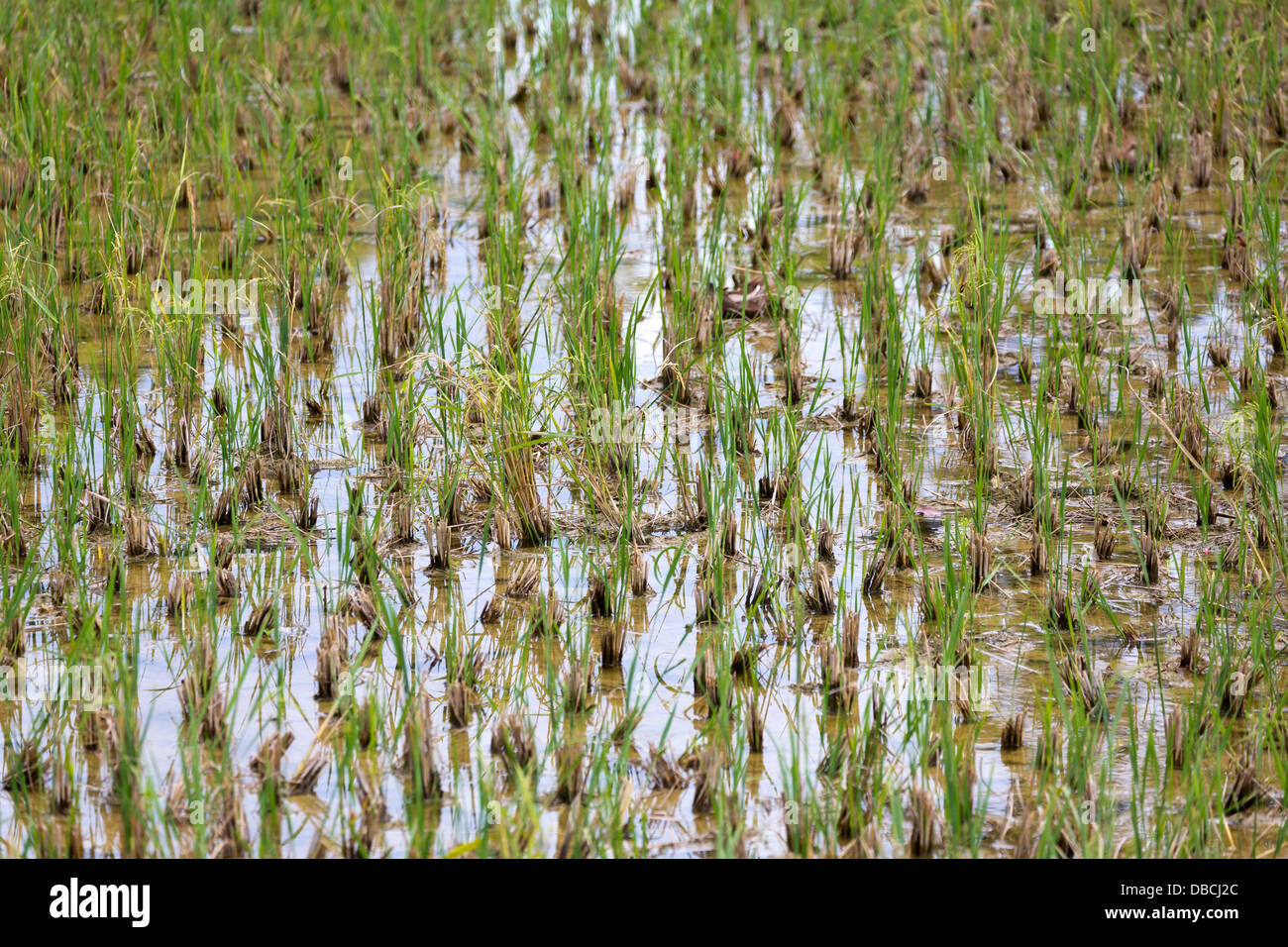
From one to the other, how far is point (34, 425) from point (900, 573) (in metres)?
2.37

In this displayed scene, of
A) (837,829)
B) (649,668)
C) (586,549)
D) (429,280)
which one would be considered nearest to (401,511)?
(586,549)

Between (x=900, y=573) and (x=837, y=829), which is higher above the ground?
(x=900, y=573)

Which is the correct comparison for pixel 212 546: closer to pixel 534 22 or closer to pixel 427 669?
pixel 427 669

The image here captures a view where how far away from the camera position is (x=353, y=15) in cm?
795

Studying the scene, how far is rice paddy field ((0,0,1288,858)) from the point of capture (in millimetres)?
3119

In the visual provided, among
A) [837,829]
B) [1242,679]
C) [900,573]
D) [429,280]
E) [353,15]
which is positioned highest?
[353,15]

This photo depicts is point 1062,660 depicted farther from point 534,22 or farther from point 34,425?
point 534,22

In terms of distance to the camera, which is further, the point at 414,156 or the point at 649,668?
the point at 414,156

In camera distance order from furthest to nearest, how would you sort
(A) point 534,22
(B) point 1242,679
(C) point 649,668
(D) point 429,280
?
(A) point 534,22 < (D) point 429,280 < (C) point 649,668 < (B) point 1242,679

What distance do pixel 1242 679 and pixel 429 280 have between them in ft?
10.9

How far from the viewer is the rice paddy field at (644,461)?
312cm

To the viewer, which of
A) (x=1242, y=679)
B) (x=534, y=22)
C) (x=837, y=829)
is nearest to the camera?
(x=837, y=829)

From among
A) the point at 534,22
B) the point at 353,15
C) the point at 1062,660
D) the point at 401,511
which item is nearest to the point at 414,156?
the point at 353,15

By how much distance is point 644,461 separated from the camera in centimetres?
455
